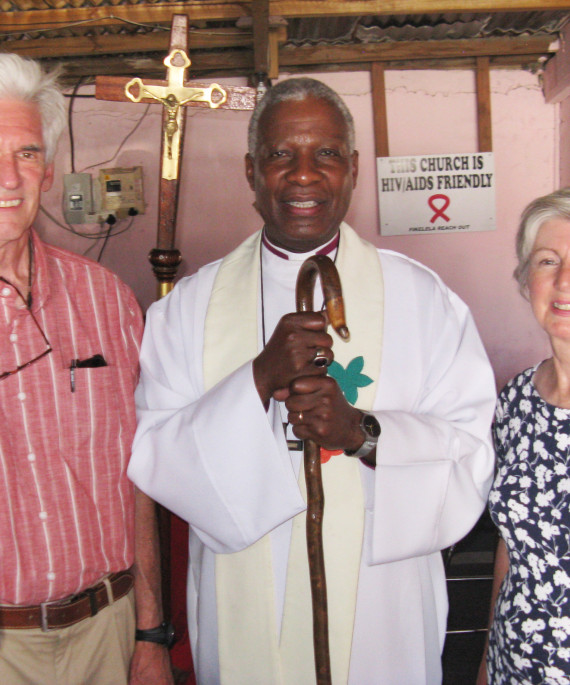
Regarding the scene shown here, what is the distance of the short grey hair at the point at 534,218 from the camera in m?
1.83

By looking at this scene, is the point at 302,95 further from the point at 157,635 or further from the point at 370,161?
the point at 370,161

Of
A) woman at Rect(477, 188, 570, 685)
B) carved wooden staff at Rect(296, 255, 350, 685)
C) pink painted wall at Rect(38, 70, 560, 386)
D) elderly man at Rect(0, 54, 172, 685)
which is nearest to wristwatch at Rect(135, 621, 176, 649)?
elderly man at Rect(0, 54, 172, 685)

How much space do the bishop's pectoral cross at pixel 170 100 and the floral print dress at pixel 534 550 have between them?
4.48 ft

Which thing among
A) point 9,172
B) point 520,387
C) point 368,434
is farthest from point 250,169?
point 520,387

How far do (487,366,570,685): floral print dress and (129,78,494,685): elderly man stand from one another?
101 mm

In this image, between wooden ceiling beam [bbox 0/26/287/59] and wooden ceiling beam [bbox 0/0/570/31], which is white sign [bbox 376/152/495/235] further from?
wooden ceiling beam [bbox 0/26/287/59]

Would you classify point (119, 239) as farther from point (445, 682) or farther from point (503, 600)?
point (503, 600)

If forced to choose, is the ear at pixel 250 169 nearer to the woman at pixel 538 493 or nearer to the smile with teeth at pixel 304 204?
the smile with teeth at pixel 304 204

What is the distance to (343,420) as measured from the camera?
1.60 m

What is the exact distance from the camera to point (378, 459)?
69.0 inches

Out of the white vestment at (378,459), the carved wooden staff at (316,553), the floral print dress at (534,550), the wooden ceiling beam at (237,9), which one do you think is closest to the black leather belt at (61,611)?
the white vestment at (378,459)

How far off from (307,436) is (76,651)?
2.90 feet

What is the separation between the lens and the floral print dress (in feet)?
5.50

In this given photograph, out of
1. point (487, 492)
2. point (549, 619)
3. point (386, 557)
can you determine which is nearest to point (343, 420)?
point (386, 557)
